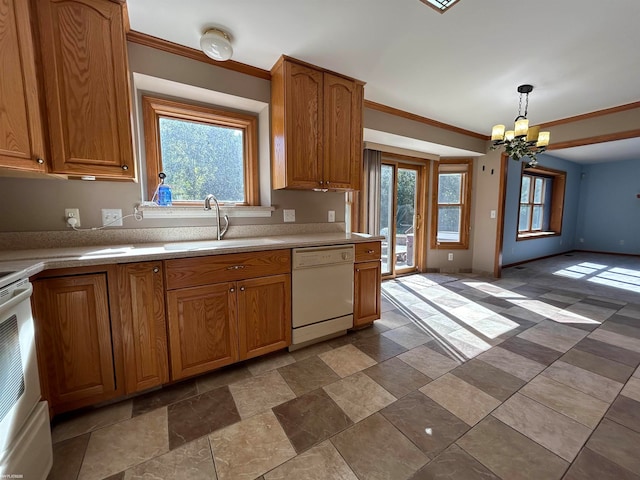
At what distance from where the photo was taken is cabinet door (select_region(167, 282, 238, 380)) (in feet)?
5.37

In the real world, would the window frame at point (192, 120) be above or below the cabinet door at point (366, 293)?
above

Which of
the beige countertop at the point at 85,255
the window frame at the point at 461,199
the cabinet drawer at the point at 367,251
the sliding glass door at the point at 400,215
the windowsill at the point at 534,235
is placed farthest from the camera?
the windowsill at the point at 534,235

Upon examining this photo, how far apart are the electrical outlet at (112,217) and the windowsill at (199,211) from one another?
137 millimetres

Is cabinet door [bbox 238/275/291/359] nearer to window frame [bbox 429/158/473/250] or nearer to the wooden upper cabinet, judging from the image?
the wooden upper cabinet

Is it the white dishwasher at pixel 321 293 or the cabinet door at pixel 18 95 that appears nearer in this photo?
the cabinet door at pixel 18 95

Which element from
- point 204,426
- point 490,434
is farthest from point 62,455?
Answer: point 490,434

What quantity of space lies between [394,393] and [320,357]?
632 millimetres

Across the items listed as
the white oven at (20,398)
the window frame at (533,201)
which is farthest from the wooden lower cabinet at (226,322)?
the window frame at (533,201)

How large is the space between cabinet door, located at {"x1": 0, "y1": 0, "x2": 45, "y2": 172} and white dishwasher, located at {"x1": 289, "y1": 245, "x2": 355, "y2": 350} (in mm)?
1575

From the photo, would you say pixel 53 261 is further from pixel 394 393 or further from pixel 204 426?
pixel 394 393

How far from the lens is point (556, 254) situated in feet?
21.6

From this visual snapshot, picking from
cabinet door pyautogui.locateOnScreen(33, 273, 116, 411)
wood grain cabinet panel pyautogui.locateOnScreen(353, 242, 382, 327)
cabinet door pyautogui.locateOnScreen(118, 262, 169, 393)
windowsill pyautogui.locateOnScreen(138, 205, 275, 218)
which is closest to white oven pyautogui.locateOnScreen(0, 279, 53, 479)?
cabinet door pyautogui.locateOnScreen(33, 273, 116, 411)

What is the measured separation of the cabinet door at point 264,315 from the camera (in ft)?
6.12

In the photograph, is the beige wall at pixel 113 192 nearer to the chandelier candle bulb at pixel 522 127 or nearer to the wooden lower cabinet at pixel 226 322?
the wooden lower cabinet at pixel 226 322
